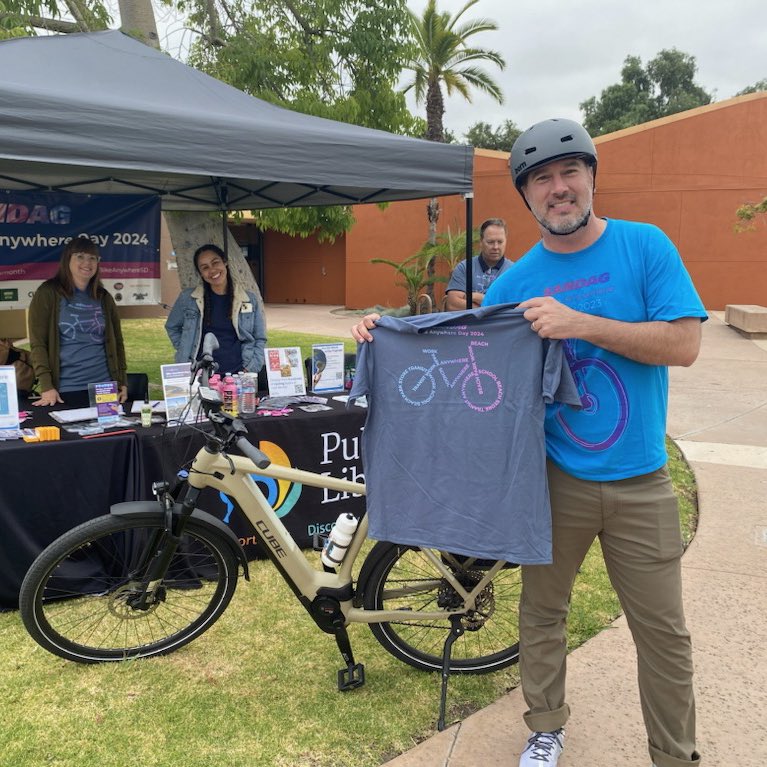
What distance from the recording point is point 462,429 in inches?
77.2

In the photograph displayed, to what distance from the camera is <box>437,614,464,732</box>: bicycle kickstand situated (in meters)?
2.31

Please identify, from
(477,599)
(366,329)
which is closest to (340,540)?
(477,599)

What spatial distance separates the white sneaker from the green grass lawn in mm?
353

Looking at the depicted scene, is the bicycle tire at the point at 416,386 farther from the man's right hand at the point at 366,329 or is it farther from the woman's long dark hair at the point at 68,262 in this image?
the woman's long dark hair at the point at 68,262

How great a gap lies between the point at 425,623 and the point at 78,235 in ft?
14.7

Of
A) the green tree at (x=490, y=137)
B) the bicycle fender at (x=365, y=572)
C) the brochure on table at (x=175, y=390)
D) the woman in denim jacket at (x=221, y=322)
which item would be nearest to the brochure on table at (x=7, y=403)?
the brochure on table at (x=175, y=390)

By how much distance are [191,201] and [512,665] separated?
17.0ft

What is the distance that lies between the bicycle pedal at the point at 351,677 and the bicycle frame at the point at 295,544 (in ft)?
0.70

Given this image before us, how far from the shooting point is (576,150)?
1.73 m

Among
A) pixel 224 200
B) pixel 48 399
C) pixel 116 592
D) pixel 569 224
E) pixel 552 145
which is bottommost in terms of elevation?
pixel 116 592

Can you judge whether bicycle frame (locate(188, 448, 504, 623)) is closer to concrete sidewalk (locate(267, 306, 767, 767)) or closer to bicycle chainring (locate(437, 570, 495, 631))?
bicycle chainring (locate(437, 570, 495, 631))

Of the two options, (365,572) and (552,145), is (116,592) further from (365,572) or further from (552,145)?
(552,145)

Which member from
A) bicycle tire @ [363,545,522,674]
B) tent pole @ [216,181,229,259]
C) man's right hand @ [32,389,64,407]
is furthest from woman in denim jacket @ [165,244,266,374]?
bicycle tire @ [363,545,522,674]

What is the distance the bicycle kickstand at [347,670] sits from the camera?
2.48 m
